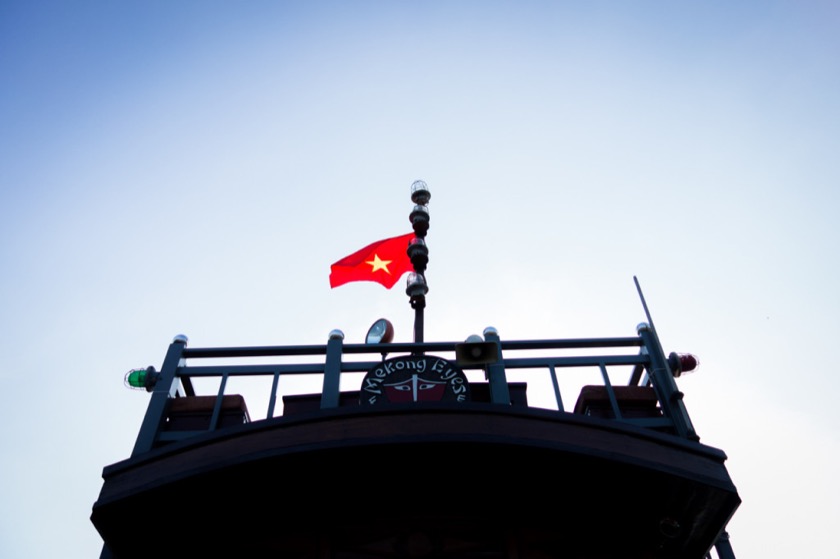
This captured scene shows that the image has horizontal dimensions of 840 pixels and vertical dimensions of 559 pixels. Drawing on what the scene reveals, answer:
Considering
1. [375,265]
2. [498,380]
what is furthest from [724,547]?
[375,265]

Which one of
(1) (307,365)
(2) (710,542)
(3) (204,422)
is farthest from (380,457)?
(2) (710,542)

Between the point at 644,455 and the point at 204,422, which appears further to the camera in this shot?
the point at 204,422

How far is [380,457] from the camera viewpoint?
668 centimetres

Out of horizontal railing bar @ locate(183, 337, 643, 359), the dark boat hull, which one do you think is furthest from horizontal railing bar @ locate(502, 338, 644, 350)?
the dark boat hull

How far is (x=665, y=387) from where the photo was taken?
7.83m

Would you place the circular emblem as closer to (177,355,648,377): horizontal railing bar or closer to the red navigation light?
(177,355,648,377): horizontal railing bar

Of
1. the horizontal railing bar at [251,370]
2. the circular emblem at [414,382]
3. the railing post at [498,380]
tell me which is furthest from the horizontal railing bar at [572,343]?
the horizontal railing bar at [251,370]

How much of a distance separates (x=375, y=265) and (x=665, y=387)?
6486mm

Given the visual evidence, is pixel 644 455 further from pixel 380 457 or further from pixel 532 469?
pixel 380 457

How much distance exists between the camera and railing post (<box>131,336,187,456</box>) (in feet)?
24.4

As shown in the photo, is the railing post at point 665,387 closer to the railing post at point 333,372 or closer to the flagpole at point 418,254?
the railing post at point 333,372

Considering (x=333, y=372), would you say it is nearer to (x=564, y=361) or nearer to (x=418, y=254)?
(x=564, y=361)

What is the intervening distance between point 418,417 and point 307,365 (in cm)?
160

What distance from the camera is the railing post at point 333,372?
7.58 m
